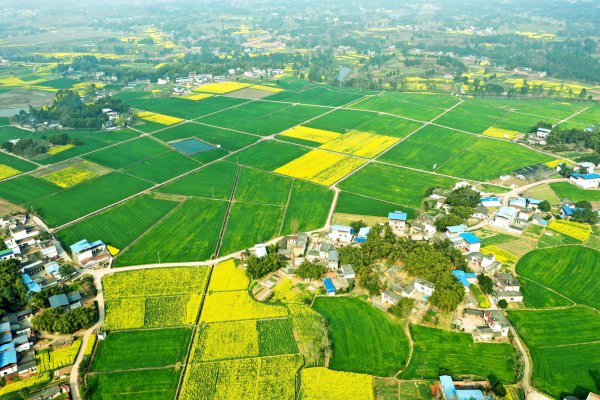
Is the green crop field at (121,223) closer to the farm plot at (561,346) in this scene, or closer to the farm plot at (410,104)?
the farm plot at (561,346)

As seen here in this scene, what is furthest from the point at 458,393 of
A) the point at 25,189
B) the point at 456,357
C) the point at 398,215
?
the point at 25,189

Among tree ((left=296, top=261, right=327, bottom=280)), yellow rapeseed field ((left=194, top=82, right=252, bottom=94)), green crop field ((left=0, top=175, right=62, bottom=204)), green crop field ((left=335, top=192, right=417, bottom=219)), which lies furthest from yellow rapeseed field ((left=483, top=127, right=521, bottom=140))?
green crop field ((left=0, top=175, right=62, bottom=204))

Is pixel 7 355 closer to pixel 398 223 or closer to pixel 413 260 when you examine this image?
pixel 413 260

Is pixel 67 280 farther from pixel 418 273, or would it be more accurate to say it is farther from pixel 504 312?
pixel 504 312

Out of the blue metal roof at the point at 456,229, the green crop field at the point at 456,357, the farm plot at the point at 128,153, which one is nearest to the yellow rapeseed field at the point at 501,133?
the blue metal roof at the point at 456,229

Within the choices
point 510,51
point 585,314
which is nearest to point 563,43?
point 510,51

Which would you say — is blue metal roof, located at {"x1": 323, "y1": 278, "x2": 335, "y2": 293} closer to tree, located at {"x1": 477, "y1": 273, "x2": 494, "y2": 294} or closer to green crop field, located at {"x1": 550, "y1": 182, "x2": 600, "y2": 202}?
tree, located at {"x1": 477, "y1": 273, "x2": 494, "y2": 294}
